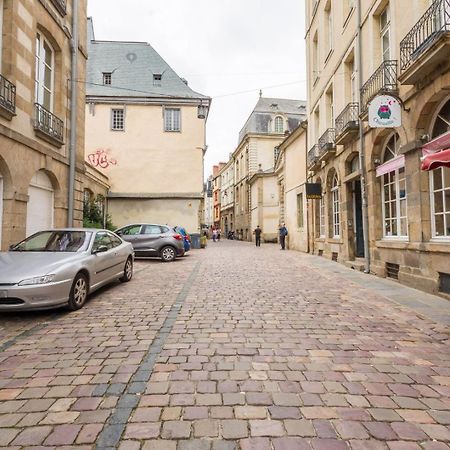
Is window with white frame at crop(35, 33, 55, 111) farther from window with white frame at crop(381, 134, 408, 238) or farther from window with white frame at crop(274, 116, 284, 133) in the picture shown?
window with white frame at crop(274, 116, 284, 133)

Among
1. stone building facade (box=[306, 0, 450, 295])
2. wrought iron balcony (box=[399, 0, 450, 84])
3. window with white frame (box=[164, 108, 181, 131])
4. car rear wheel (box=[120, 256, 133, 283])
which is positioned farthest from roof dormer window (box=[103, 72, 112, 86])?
wrought iron balcony (box=[399, 0, 450, 84])

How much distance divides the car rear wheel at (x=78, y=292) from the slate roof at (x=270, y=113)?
128 ft

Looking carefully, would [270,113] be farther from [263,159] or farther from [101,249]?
[101,249]

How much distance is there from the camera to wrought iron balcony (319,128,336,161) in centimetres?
1374

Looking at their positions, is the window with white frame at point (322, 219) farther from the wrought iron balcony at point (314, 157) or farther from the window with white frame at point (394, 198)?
the window with white frame at point (394, 198)

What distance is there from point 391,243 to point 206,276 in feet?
16.4

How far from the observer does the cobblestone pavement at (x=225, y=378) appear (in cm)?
238

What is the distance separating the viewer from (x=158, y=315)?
5.60m

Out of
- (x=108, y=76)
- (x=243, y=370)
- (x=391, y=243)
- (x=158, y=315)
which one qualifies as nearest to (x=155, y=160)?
(x=108, y=76)

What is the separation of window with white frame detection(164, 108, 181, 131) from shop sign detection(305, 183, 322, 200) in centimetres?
1092

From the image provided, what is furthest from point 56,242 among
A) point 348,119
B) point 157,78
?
point 157,78

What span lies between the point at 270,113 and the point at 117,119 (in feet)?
80.8

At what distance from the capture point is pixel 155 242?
14367 millimetres

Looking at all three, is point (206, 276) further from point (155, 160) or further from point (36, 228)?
point (155, 160)
